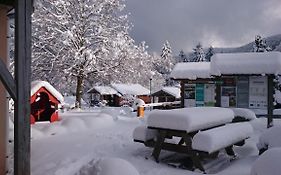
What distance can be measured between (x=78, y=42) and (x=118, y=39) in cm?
250

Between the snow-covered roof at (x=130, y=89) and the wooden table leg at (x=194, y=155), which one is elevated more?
the snow-covered roof at (x=130, y=89)

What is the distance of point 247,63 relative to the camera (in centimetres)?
1144

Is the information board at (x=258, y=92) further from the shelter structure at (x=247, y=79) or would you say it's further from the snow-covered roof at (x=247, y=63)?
the snow-covered roof at (x=247, y=63)

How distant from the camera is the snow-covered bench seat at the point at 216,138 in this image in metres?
6.27

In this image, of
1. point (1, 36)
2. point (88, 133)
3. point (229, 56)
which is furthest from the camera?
point (229, 56)

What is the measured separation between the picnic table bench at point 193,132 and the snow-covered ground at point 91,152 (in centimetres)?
39

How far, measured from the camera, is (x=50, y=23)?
65.8 ft

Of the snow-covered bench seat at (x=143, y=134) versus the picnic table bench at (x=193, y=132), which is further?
the snow-covered bench seat at (x=143, y=134)

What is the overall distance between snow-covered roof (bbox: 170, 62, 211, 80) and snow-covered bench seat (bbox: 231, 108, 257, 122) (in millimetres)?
4796

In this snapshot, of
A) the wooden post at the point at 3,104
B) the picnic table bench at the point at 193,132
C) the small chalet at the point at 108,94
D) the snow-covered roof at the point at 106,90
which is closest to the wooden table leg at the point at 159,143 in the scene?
the picnic table bench at the point at 193,132

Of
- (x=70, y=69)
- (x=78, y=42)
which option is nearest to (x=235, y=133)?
(x=70, y=69)

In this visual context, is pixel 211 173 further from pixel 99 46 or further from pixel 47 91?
pixel 99 46

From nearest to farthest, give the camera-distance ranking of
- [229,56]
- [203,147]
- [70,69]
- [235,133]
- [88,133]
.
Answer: [203,147], [235,133], [88,133], [229,56], [70,69]

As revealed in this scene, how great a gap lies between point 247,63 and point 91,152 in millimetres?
6554
